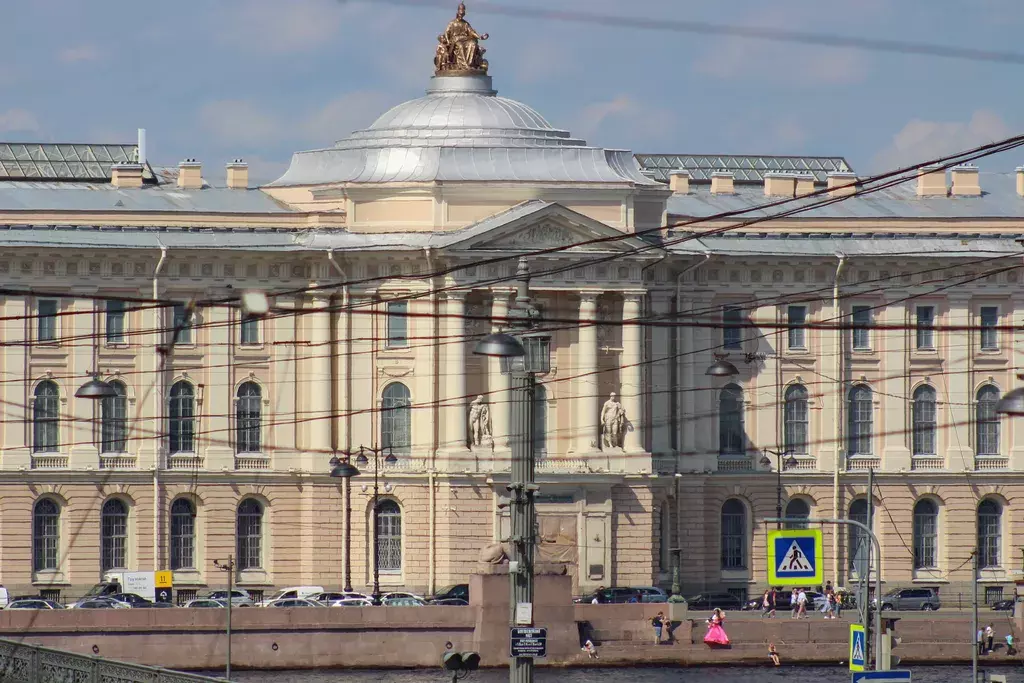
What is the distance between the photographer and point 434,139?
104375mm

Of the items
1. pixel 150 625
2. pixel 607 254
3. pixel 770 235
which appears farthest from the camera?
pixel 770 235

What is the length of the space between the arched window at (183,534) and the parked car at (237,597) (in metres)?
2.42

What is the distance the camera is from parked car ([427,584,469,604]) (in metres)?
97.0

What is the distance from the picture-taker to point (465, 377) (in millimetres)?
102750

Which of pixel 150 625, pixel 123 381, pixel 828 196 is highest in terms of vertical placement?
pixel 828 196

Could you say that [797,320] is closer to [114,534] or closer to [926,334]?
[926,334]

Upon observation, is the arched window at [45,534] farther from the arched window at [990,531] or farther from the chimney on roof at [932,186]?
the chimney on roof at [932,186]

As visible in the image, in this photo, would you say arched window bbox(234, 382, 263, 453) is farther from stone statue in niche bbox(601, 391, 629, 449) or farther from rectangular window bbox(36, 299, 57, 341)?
stone statue in niche bbox(601, 391, 629, 449)

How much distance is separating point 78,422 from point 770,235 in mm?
23882

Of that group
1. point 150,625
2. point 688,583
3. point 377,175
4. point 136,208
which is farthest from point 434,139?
point 150,625

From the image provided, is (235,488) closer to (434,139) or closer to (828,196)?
(434,139)

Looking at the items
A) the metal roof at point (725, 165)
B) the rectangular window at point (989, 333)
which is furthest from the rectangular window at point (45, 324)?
the rectangular window at point (989, 333)

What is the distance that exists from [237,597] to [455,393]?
10.0m

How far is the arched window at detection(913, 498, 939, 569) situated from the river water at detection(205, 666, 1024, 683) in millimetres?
18165
